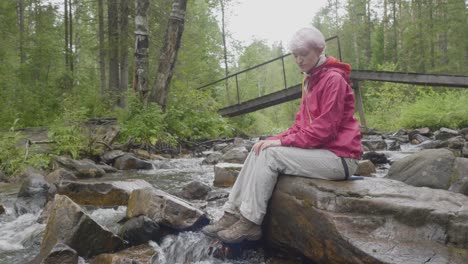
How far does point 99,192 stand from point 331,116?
3621 millimetres

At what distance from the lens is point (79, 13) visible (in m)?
21.9

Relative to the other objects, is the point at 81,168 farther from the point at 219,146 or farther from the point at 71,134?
the point at 219,146

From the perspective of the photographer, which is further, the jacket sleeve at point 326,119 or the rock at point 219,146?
the rock at point 219,146

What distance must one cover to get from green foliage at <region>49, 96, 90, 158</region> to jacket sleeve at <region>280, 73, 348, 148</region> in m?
7.20

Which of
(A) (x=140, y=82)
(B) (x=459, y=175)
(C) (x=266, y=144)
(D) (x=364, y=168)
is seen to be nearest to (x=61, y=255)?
(C) (x=266, y=144)

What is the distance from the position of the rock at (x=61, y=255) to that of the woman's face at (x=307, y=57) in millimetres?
2607

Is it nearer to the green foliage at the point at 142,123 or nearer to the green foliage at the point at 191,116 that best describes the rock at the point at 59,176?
the green foliage at the point at 142,123

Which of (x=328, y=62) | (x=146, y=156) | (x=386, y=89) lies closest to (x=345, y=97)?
(x=328, y=62)

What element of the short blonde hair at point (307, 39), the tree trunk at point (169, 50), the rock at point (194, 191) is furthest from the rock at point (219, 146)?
the short blonde hair at point (307, 39)

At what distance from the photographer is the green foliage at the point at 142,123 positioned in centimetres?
1143

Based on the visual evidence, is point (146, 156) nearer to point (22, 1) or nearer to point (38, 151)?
point (38, 151)

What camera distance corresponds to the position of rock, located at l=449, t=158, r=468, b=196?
4.50 metres

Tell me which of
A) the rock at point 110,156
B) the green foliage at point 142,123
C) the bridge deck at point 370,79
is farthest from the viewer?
the bridge deck at point 370,79

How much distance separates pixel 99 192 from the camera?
569 cm
